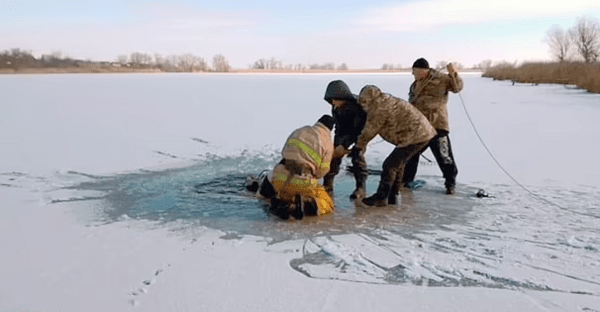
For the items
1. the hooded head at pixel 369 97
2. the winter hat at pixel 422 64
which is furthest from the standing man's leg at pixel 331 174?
the winter hat at pixel 422 64

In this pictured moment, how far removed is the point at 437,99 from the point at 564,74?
27344mm

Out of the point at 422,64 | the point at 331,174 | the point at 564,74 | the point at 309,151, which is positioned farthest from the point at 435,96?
the point at 564,74

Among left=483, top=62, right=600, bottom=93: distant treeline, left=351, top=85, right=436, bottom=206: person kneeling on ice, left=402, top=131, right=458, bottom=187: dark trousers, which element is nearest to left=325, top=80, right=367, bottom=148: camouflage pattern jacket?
left=351, top=85, right=436, bottom=206: person kneeling on ice

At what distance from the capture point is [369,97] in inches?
203

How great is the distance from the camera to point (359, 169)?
5.62 m

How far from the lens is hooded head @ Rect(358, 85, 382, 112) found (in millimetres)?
5145

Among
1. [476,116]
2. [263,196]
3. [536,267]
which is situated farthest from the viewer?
[476,116]

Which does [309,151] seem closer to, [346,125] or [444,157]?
[346,125]

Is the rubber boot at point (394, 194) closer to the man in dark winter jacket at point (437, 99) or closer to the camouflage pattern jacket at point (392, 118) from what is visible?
the camouflage pattern jacket at point (392, 118)

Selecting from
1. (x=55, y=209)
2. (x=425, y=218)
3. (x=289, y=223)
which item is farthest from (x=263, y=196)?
(x=55, y=209)

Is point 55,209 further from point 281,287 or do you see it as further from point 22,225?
point 281,287

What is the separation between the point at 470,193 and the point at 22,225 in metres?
4.39

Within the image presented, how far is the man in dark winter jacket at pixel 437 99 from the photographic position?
572 cm

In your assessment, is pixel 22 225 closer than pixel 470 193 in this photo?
Yes
